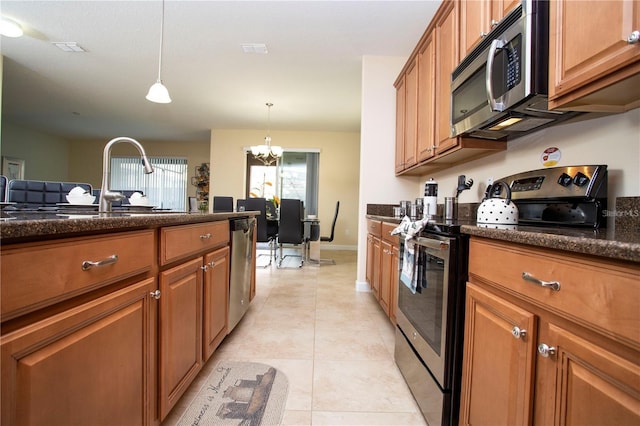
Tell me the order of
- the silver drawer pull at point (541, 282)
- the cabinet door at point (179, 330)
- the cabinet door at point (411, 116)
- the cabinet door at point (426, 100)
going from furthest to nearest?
the cabinet door at point (411, 116) < the cabinet door at point (426, 100) < the cabinet door at point (179, 330) < the silver drawer pull at point (541, 282)

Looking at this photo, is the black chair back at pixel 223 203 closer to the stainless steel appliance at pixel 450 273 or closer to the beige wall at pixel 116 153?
the stainless steel appliance at pixel 450 273

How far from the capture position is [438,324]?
3.87ft

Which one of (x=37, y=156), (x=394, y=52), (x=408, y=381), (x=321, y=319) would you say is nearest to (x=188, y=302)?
(x=408, y=381)

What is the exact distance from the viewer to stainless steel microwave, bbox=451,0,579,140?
3.74 feet

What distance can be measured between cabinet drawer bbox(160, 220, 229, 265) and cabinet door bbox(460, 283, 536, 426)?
113 centimetres

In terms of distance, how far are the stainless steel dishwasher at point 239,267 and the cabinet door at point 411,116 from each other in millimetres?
1575

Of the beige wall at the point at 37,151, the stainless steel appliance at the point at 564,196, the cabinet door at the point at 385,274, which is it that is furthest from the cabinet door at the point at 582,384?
the beige wall at the point at 37,151

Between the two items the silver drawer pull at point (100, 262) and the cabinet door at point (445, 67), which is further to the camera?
the cabinet door at point (445, 67)

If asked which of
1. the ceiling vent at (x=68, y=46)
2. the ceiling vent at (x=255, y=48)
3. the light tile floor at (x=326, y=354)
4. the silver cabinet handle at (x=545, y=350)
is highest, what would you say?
the ceiling vent at (x=68, y=46)

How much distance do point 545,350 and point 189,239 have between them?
4.17 feet

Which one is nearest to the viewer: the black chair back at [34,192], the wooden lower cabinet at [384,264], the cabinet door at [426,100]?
the wooden lower cabinet at [384,264]

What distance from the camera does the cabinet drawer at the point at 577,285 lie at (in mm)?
527

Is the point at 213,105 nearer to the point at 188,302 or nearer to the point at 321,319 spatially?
the point at 321,319

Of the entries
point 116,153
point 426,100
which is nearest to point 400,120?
point 426,100
